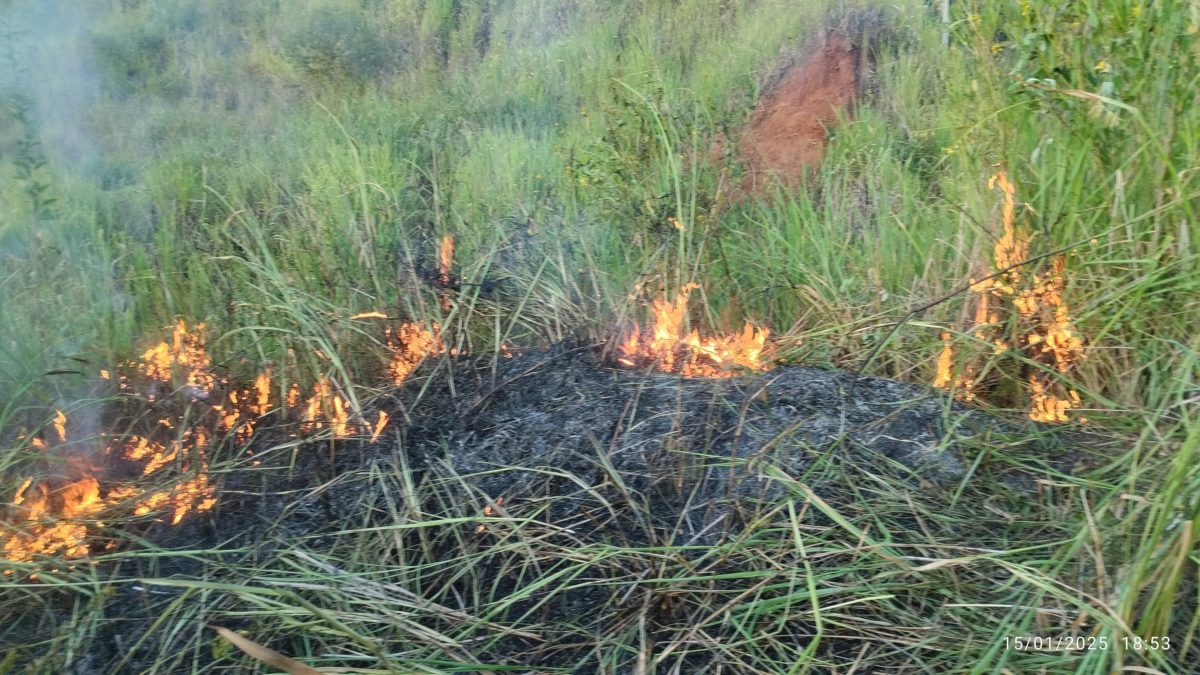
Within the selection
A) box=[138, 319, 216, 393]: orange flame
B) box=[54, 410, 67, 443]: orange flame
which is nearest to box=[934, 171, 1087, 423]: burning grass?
box=[138, 319, 216, 393]: orange flame

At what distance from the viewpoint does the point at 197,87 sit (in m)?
4.19

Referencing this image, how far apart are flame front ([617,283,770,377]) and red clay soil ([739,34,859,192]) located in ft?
4.00

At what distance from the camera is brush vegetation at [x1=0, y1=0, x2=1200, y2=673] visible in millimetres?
2035

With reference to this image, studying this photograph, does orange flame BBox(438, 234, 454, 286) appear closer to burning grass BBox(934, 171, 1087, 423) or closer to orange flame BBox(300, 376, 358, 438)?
orange flame BBox(300, 376, 358, 438)

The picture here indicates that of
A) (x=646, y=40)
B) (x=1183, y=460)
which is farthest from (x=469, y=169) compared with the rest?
(x=1183, y=460)

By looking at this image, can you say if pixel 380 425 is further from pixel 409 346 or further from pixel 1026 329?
pixel 1026 329

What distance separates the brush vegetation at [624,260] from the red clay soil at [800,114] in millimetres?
155

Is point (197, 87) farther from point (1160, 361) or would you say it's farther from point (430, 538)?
point (1160, 361)

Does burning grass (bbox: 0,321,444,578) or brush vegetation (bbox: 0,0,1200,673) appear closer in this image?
brush vegetation (bbox: 0,0,1200,673)

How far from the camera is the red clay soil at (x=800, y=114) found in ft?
14.5

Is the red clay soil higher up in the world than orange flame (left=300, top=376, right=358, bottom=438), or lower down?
higher up

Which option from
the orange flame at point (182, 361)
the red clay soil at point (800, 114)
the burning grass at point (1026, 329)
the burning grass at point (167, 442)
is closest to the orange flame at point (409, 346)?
the burning grass at point (167, 442)

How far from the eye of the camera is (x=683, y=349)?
123 inches

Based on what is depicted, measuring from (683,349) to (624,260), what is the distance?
0.56 m
